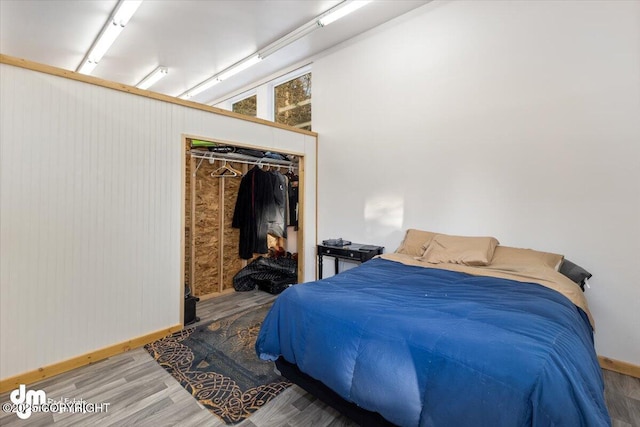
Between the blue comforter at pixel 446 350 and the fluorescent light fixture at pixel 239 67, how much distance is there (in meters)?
3.89

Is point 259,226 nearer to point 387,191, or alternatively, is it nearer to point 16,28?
point 387,191

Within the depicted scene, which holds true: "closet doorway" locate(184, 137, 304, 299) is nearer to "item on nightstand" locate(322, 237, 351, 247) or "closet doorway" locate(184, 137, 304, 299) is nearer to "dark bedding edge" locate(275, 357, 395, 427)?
"item on nightstand" locate(322, 237, 351, 247)

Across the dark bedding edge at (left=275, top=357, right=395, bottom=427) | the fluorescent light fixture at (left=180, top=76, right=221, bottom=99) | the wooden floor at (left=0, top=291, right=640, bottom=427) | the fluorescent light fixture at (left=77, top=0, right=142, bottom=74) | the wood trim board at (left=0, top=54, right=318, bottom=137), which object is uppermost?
the fluorescent light fixture at (left=180, top=76, right=221, bottom=99)

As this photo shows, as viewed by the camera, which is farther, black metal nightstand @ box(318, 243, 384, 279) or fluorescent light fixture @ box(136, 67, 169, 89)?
fluorescent light fixture @ box(136, 67, 169, 89)

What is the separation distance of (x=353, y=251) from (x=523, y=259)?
172 cm

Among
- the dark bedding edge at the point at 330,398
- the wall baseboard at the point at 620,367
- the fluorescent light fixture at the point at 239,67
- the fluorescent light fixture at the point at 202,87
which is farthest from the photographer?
the fluorescent light fixture at the point at 202,87

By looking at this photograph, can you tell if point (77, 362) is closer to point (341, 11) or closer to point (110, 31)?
point (110, 31)

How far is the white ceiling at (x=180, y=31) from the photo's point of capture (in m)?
3.32

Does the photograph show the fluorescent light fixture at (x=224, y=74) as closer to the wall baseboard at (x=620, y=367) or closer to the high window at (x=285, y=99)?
the high window at (x=285, y=99)

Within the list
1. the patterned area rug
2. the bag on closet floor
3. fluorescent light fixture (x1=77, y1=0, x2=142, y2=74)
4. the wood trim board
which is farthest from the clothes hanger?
the patterned area rug

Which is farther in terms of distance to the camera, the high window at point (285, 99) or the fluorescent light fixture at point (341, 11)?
the high window at point (285, 99)

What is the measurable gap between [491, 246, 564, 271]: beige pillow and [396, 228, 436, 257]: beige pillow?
2.16ft

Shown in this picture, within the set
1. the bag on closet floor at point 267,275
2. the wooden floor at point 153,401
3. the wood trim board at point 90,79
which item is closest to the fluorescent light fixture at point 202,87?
the wood trim board at point 90,79

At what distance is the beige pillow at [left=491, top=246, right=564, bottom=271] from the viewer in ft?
7.83
